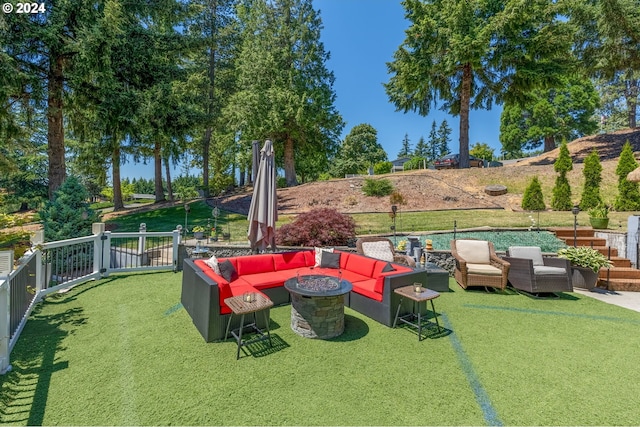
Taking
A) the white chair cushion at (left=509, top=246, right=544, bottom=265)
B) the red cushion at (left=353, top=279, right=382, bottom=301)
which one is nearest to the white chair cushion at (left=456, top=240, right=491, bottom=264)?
the white chair cushion at (left=509, top=246, right=544, bottom=265)

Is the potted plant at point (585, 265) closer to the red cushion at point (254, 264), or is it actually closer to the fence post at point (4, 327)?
the red cushion at point (254, 264)

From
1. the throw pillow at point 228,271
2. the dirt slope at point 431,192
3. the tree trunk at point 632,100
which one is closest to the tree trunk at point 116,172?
the dirt slope at point 431,192

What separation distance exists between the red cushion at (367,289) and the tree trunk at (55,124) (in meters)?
11.8

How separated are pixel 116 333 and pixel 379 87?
21.9 metres

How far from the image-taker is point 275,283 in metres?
5.22

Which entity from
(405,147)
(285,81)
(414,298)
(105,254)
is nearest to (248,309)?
(414,298)

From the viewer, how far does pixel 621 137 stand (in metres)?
19.5

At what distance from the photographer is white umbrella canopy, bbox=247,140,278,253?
5.99 metres

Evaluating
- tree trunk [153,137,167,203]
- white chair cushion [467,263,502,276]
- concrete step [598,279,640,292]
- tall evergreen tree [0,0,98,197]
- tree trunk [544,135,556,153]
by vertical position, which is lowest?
concrete step [598,279,640,292]

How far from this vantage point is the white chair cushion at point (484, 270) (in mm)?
6133

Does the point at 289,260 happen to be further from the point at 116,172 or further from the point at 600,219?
the point at 116,172

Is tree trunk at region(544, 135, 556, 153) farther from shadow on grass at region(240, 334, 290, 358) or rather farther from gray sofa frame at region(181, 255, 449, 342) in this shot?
shadow on grass at region(240, 334, 290, 358)

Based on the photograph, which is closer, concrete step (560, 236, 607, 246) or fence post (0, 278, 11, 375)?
fence post (0, 278, 11, 375)

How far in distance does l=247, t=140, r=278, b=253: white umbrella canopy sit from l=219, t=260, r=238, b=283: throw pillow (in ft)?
3.46
